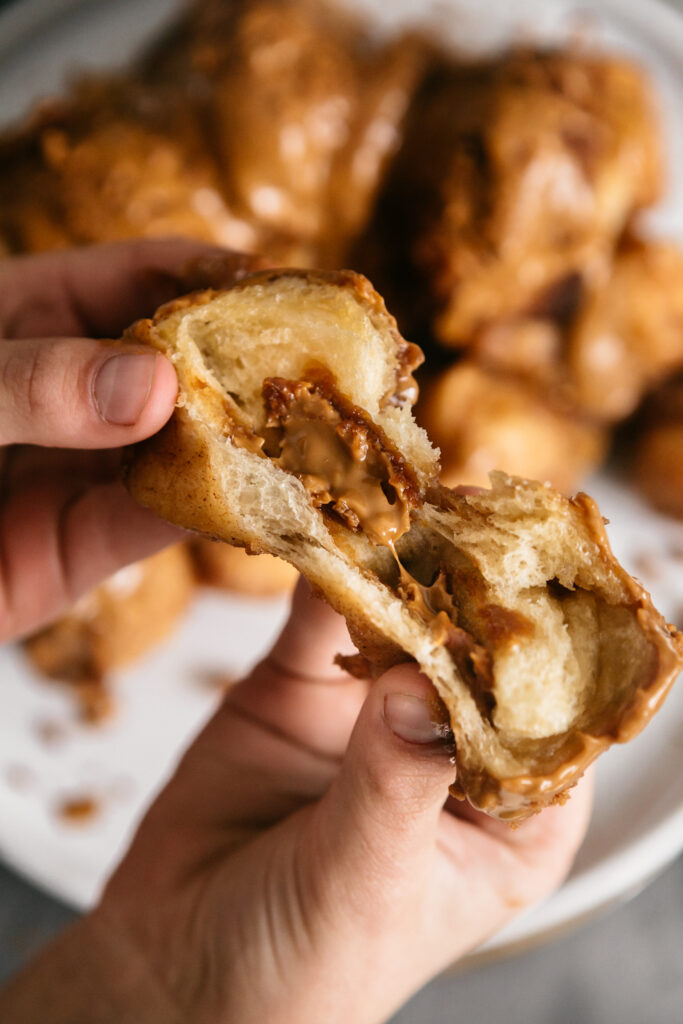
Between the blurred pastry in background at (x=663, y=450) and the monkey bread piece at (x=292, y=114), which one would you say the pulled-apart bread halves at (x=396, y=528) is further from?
the blurred pastry in background at (x=663, y=450)

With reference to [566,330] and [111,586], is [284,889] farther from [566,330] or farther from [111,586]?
[566,330]

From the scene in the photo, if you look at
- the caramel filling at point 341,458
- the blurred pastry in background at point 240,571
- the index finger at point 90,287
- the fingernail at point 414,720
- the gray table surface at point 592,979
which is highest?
the caramel filling at point 341,458

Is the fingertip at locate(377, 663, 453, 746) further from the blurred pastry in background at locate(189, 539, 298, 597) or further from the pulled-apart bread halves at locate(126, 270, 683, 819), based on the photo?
the blurred pastry in background at locate(189, 539, 298, 597)

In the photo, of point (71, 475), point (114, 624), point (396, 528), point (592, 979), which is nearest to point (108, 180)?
point (71, 475)

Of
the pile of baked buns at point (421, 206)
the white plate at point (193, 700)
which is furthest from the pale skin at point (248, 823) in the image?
the white plate at point (193, 700)

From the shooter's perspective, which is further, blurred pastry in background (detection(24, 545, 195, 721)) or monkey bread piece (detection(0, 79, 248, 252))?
blurred pastry in background (detection(24, 545, 195, 721))

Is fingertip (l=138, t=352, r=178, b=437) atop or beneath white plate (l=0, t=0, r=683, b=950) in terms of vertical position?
atop

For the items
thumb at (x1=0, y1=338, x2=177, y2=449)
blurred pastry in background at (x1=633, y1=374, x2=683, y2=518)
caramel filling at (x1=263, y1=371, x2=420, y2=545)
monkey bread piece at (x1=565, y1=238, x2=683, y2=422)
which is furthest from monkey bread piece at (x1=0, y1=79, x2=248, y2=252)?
blurred pastry in background at (x1=633, y1=374, x2=683, y2=518)
